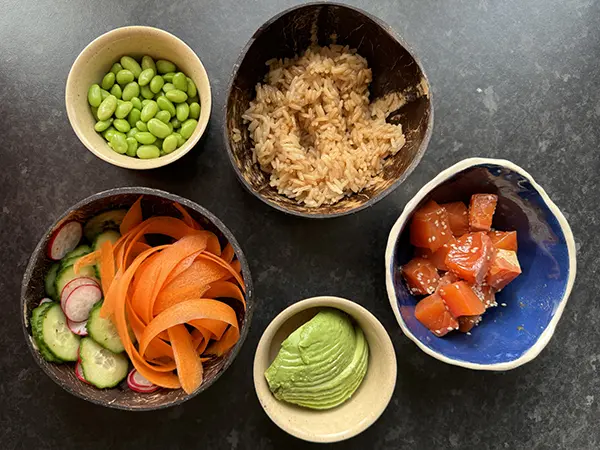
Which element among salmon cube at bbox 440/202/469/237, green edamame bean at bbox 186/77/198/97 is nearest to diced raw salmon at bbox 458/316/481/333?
salmon cube at bbox 440/202/469/237

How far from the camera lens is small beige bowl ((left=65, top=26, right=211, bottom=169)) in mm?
1689

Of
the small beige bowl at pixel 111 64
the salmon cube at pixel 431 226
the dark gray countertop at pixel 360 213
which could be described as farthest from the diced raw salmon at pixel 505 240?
the small beige bowl at pixel 111 64

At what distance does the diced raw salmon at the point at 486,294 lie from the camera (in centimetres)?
175

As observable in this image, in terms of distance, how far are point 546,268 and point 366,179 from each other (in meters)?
0.51

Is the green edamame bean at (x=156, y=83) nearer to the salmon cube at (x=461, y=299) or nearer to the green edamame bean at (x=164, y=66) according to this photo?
the green edamame bean at (x=164, y=66)

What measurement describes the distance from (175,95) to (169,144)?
0.13 meters

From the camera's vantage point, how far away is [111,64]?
1.78 m

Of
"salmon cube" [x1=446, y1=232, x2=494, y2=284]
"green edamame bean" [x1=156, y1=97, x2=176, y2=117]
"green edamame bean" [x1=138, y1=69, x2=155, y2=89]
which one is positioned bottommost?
"salmon cube" [x1=446, y1=232, x2=494, y2=284]

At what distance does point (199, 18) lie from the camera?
6.38 feet

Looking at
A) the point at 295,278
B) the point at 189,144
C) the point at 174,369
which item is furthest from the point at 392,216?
the point at 174,369

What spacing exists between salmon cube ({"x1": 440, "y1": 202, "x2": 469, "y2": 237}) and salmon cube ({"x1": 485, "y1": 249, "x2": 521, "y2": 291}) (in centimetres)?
11

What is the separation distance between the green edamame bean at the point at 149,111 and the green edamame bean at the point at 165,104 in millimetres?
13

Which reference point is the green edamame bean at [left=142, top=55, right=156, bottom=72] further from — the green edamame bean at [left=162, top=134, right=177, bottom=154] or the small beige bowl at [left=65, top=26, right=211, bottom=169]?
the green edamame bean at [left=162, top=134, right=177, bottom=154]

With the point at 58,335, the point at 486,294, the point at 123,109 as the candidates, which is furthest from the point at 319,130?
the point at 58,335
